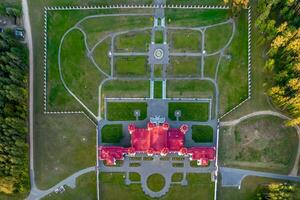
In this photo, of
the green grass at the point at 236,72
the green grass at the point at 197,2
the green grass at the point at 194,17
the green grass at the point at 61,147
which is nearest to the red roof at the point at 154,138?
the green grass at the point at 61,147

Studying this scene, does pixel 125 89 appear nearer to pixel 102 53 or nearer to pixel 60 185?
pixel 102 53

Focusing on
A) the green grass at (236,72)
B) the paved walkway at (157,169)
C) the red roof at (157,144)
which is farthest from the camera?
the green grass at (236,72)

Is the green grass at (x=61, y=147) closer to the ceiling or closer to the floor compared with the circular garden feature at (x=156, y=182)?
closer to the ceiling

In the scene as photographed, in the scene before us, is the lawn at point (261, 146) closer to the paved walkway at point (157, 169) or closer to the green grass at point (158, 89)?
the paved walkway at point (157, 169)

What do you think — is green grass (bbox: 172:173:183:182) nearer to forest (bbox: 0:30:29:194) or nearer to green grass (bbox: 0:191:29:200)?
forest (bbox: 0:30:29:194)

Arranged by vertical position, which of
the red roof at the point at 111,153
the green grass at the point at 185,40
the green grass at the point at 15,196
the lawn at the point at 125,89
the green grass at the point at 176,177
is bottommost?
the green grass at the point at 15,196

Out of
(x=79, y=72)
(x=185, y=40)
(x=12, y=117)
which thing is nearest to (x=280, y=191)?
(x=185, y=40)

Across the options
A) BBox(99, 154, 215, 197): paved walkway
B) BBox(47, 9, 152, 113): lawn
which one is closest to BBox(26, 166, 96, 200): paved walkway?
BBox(99, 154, 215, 197): paved walkway
